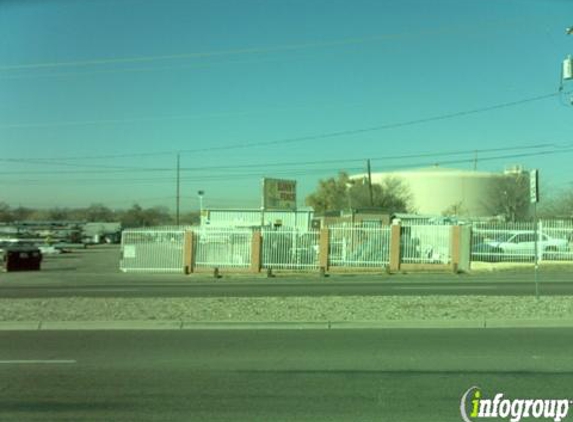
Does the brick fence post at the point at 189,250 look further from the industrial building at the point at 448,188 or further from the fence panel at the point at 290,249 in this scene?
the industrial building at the point at 448,188

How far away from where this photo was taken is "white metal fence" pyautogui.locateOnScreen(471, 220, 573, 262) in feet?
114

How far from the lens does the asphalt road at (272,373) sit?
6562 millimetres

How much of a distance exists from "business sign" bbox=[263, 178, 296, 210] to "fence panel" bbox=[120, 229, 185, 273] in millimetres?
7949

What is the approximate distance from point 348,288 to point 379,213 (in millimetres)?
28845

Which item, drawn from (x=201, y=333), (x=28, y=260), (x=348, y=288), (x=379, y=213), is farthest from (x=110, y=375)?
(x=379, y=213)

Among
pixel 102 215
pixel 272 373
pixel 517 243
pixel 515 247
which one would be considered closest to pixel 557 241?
pixel 517 243

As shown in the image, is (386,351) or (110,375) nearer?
(110,375)

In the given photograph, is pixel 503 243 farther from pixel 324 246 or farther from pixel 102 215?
pixel 102 215

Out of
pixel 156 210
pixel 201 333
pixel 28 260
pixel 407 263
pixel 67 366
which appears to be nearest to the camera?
pixel 67 366

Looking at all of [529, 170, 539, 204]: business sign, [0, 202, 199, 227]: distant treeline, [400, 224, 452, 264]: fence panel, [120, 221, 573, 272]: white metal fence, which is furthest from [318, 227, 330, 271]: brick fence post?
[0, 202, 199, 227]: distant treeline

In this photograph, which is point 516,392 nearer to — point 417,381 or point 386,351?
point 417,381

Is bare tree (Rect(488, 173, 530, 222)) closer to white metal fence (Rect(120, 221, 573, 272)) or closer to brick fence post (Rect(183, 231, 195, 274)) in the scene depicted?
white metal fence (Rect(120, 221, 573, 272))

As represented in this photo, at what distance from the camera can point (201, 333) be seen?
11352mm

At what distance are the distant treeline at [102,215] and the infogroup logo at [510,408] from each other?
4939 inches
